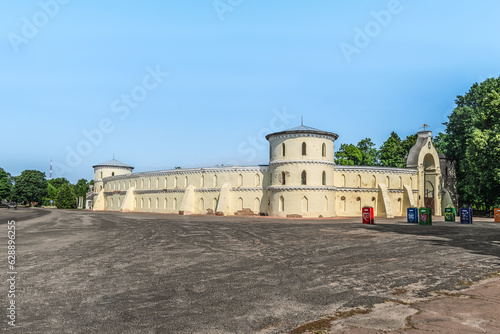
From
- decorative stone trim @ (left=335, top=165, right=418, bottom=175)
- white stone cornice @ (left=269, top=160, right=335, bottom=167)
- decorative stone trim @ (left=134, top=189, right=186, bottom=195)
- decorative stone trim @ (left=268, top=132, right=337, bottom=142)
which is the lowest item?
decorative stone trim @ (left=134, top=189, right=186, bottom=195)

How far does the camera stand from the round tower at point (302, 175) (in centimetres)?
4422

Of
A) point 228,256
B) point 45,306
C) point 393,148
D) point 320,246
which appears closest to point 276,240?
point 320,246

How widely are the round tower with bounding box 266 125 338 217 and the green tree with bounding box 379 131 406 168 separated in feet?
88.0

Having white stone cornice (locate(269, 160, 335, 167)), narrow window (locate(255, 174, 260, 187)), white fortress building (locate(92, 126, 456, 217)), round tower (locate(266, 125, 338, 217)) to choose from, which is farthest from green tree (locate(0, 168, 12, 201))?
white stone cornice (locate(269, 160, 335, 167))

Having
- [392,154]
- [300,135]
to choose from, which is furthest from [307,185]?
[392,154]

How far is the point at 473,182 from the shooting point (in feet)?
144

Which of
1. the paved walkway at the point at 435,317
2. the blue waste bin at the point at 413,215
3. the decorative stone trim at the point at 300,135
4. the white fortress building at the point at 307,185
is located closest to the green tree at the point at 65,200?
the white fortress building at the point at 307,185

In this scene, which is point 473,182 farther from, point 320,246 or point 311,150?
point 320,246

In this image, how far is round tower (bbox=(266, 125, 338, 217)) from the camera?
145 feet

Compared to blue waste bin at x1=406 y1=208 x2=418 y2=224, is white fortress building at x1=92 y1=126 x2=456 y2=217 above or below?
above

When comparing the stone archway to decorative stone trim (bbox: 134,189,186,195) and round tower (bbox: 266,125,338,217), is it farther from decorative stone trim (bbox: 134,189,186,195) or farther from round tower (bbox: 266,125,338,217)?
decorative stone trim (bbox: 134,189,186,195)

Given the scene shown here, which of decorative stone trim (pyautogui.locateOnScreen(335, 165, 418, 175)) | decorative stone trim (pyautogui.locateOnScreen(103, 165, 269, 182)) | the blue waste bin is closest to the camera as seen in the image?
the blue waste bin

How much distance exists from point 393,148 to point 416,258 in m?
59.8

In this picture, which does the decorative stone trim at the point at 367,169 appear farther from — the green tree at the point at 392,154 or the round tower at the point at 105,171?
the round tower at the point at 105,171
